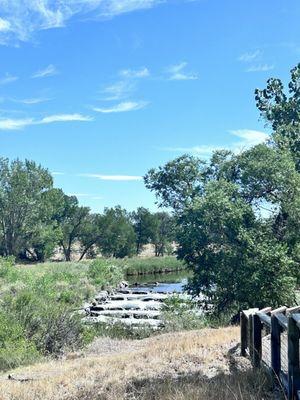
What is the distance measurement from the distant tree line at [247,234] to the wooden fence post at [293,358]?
34.7ft

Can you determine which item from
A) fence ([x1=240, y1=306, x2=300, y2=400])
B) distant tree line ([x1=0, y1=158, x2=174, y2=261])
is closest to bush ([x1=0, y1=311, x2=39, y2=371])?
fence ([x1=240, y1=306, x2=300, y2=400])

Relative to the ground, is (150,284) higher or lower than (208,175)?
lower

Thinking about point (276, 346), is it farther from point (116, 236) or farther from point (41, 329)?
point (116, 236)

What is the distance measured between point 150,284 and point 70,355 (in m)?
31.9

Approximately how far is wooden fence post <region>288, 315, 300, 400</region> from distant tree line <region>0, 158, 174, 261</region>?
142 feet

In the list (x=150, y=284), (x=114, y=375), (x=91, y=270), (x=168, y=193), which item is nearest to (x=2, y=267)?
(x=91, y=270)

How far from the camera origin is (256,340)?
747 cm

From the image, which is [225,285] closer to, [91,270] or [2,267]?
[2,267]

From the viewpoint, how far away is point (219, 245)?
17.0 metres

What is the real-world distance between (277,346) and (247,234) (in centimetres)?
1048

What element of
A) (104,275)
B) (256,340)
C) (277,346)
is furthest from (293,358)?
(104,275)

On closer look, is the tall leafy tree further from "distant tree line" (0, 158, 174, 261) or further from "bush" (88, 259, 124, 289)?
"bush" (88, 259, 124, 289)

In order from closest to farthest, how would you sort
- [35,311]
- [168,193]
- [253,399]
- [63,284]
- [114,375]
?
1. [253,399]
2. [114,375]
3. [35,311]
4. [168,193]
5. [63,284]

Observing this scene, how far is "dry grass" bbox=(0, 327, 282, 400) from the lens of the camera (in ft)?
20.1
